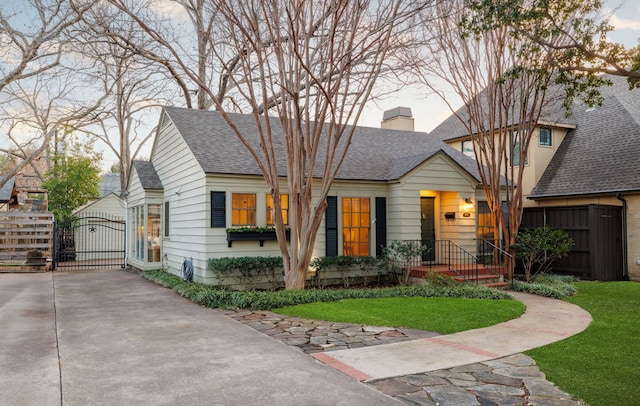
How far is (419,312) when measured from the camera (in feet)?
26.7

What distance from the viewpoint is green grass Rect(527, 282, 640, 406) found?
14.2ft

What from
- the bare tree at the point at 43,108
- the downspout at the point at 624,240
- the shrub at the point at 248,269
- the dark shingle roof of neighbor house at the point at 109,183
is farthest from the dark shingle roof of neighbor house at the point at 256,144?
the dark shingle roof of neighbor house at the point at 109,183

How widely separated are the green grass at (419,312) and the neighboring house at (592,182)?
5.65 m

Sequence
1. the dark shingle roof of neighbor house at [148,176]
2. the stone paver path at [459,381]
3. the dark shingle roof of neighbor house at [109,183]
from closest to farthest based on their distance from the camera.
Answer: the stone paver path at [459,381], the dark shingle roof of neighbor house at [148,176], the dark shingle roof of neighbor house at [109,183]

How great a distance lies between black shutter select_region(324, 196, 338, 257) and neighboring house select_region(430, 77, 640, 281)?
23.4 ft

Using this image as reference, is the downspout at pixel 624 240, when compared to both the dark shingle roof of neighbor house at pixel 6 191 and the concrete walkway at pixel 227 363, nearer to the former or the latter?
the concrete walkway at pixel 227 363

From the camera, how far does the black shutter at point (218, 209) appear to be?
11117 millimetres

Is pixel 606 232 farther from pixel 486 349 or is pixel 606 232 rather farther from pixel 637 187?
pixel 486 349

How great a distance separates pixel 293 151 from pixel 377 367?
6.01 meters

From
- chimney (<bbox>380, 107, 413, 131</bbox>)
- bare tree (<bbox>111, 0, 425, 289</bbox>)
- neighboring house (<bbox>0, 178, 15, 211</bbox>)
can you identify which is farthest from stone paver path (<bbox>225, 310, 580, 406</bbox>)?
neighboring house (<bbox>0, 178, 15, 211</bbox>)

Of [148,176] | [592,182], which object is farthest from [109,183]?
[592,182]

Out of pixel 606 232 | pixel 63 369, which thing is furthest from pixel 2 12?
pixel 606 232

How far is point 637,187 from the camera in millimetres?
12930

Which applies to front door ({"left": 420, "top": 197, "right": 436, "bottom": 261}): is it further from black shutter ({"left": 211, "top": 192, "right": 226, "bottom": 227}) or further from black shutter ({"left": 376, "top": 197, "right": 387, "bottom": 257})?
black shutter ({"left": 211, "top": 192, "right": 226, "bottom": 227})
